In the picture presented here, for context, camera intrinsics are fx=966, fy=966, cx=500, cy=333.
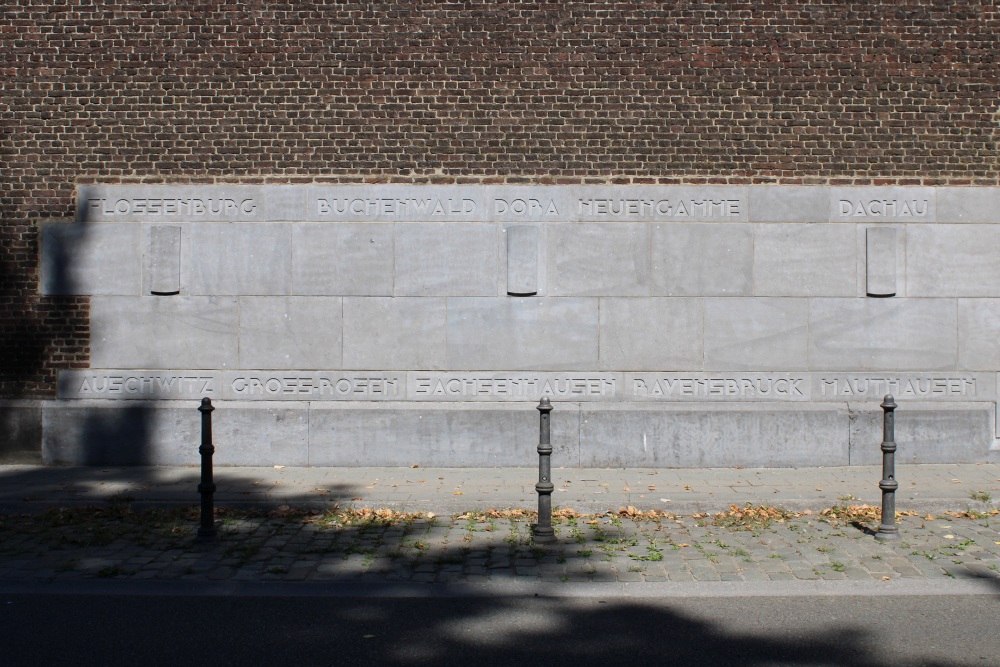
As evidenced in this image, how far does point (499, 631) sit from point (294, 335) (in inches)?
257

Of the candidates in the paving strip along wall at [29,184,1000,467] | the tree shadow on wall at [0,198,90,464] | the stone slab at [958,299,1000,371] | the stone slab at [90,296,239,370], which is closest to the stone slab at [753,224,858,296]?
the paving strip along wall at [29,184,1000,467]

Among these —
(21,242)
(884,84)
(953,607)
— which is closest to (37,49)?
(21,242)

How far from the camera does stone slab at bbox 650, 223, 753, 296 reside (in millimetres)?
11672

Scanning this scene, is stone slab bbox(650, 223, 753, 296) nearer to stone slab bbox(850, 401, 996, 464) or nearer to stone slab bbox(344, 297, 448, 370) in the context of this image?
stone slab bbox(850, 401, 996, 464)

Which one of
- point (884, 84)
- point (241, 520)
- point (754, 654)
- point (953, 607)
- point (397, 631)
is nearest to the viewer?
point (754, 654)

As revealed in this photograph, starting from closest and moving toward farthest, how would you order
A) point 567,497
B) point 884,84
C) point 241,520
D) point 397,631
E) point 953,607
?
point 397,631
point 953,607
point 241,520
point 567,497
point 884,84

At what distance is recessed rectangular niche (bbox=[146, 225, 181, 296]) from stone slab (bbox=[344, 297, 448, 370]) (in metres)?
2.14

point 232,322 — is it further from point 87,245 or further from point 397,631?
point 397,631

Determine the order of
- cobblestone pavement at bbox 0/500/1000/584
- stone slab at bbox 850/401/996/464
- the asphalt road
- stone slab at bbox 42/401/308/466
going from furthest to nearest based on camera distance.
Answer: stone slab at bbox 42/401/308/466, stone slab at bbox 850/401/996/464, cobblestone pavement at bbox 0/500/1000/584, the asphalt road

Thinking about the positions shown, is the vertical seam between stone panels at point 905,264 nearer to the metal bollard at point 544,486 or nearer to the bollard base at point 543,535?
the metal bollard at point 544,486

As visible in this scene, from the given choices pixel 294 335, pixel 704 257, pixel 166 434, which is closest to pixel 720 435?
pixel 704 257

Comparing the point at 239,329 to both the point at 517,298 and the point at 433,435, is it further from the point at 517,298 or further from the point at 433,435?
the point at 517,298

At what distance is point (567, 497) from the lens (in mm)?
9750

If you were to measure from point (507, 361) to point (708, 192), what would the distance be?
318 cm
